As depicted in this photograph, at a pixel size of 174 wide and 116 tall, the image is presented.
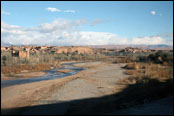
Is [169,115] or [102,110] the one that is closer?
[169,115]

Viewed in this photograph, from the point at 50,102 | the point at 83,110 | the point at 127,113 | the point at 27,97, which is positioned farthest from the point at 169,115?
the point at 27,97

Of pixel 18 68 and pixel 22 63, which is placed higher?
pixel 22 63

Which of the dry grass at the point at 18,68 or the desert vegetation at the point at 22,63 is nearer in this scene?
the desert vegetation at the point at 22,63

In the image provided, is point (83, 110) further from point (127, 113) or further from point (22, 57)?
point (22, 57)

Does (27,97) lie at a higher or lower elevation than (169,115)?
lower

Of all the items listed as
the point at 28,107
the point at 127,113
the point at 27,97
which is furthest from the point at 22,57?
the point at 127,113

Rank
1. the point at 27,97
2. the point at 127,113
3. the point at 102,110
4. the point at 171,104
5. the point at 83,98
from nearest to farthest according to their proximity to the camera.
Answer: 1. the point at 127,113
2. the point at 171,104
3. the point at 102,110
4. the point at 83,98
5. the point at 27,97

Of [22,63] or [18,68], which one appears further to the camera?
[22,63]

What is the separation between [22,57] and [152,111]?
39851 millimetres

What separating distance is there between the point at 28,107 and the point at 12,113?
4.23 feet

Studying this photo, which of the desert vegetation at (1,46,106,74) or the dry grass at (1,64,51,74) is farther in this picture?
the dry grass at (1,64,51,74)

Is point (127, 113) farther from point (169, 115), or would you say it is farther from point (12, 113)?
point (12, 113)

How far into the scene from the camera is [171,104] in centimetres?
763

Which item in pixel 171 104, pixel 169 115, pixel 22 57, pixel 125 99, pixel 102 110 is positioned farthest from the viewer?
pixel 22 57
